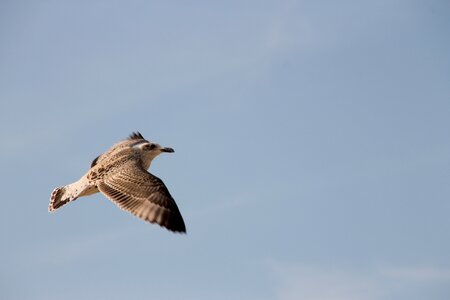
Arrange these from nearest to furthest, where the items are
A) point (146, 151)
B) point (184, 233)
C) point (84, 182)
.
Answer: point (184, 233)
point (84, 182)
point (146, 151)

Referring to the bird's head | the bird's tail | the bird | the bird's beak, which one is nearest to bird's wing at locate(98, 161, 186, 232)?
the bird

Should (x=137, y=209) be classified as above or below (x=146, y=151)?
below

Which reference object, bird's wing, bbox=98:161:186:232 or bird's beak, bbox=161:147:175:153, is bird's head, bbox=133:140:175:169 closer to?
bird's beak, bbox=161:147:175:153

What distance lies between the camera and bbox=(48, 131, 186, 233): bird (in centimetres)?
2759

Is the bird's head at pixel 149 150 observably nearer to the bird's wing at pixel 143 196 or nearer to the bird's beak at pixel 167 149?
the bird's beak at pixel 167 149

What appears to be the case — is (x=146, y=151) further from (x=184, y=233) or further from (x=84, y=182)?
(x=184, y=233)

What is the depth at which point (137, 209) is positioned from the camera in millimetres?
27625

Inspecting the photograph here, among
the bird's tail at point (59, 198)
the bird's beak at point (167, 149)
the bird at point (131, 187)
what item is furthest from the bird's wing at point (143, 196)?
the bird's beak at point (167, 149)

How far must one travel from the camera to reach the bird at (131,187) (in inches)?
1086

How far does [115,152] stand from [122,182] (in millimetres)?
2707

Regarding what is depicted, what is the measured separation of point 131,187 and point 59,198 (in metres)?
2.86

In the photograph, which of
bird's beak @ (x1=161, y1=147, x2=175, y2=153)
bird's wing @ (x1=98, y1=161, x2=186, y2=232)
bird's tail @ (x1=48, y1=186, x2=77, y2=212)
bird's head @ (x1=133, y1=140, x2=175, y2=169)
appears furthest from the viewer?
bird's beak @ (x1=161, y1=147, x2=175, y2=153)

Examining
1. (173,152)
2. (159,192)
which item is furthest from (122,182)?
(173,152)

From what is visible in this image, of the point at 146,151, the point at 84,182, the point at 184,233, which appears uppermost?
the point at 146,151
